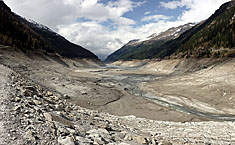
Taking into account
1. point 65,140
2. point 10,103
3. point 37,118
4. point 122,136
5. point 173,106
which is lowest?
point 173,106

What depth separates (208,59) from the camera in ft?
168

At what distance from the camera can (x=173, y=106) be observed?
22.1m

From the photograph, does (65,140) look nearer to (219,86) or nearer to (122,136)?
(122,136)

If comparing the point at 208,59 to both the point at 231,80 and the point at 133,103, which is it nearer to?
the point at 231,80

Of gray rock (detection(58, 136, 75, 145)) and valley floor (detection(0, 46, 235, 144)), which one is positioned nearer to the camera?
gray rock (detection(58, 136, 75, 145))

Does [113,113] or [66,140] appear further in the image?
[113,113]

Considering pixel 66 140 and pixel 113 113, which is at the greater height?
pixel 66 140

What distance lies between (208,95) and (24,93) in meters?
26.4

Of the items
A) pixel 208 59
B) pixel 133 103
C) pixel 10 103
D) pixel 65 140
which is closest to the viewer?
pixel 65 140

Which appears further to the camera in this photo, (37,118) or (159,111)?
(159,111)

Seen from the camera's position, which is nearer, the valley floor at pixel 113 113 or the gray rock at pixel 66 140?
the gray rock at pixel 66 140

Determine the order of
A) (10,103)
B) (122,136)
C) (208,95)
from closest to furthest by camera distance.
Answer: (10,103), (122,136), (208,95)

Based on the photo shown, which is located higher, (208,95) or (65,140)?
(65,140)

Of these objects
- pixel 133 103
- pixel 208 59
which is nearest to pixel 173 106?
pixel 133 103
